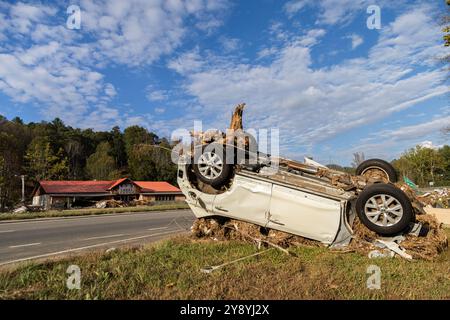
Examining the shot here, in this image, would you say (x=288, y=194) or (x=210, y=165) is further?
(x=210, y=165)

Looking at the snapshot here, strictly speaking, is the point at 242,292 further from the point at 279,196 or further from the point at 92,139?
the point at 92,139

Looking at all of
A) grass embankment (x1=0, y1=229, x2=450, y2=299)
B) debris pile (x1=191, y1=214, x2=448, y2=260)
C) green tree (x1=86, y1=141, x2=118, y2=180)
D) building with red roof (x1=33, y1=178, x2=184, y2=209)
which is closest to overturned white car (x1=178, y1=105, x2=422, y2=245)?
debris pile (x1=191, y1=214, x2=448, y2=260)

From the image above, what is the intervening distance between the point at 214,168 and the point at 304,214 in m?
1.93

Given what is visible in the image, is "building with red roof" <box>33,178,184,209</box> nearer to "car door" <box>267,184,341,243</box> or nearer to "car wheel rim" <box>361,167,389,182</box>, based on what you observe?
"car door" <box>267,184,341,243</box>

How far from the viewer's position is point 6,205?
42.2 m

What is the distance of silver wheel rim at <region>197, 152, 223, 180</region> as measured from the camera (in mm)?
6172

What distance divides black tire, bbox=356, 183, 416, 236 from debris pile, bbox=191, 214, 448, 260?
0.78 feet

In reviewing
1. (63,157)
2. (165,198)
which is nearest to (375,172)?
(165,198)

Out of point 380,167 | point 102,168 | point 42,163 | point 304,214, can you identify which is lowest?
point 304,214

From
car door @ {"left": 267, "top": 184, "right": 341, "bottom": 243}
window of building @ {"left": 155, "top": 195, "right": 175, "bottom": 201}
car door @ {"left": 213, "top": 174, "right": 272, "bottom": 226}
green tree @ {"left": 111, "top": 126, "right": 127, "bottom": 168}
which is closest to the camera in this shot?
car door @ {"left": 267, "top": 184, "right": 341, "bottom": 243}

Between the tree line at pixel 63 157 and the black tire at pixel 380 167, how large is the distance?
98.1 ft

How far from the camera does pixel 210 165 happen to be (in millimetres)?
6238

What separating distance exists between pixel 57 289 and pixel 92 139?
287 feet

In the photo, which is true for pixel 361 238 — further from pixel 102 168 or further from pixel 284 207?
pixel 102 168
